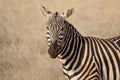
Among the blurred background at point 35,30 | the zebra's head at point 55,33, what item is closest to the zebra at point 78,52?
the zebra's head at point 55,33

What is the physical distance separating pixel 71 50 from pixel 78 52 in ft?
0.42

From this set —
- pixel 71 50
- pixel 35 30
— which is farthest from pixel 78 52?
pixel 35 30

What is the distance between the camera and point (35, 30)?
12.6m

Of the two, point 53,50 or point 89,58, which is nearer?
point 53,50

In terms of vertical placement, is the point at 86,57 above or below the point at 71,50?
below

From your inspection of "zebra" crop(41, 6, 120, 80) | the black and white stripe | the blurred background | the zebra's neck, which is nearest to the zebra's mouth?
"zebra" crop(41, 6, 120, 80)

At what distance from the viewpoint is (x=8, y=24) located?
13.2 m

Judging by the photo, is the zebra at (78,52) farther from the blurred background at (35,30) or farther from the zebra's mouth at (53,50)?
the blurred background at (35,30)

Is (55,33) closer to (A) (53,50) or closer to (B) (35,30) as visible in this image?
(A) (53,50)

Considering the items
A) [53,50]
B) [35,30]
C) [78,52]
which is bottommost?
[53,50]

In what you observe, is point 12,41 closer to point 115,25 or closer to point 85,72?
point 115,25

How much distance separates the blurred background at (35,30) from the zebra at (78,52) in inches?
80.6

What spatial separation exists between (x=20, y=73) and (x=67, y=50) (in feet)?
8.63

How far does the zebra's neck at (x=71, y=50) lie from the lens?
22.1 ft
